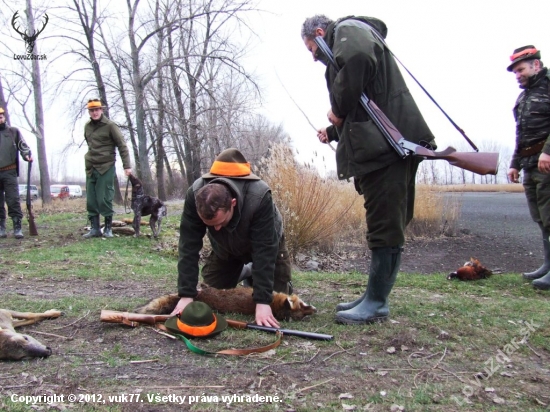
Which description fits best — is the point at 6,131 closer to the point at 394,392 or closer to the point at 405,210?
the point at 405,210

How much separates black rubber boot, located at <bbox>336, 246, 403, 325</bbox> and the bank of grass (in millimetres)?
84

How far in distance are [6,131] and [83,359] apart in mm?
6402

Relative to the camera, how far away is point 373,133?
3.04 meters

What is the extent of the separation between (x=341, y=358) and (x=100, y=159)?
6.08m

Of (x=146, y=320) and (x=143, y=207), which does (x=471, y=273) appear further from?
(x=143, y=207)

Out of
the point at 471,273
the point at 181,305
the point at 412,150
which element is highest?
the point at 412,150

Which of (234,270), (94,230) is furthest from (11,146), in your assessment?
(234,270)

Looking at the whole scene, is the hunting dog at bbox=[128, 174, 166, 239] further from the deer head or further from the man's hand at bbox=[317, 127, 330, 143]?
the deer head

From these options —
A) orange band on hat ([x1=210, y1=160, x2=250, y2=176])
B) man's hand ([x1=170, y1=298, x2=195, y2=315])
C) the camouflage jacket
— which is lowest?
man's hand ([x1=170, y1=298, x2=195, y2=315])

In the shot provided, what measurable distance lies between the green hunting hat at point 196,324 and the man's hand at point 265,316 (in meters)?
0.26

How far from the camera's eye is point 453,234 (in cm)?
1014

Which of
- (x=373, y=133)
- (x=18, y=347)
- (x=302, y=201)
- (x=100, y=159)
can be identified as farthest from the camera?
(x=100, y=159)

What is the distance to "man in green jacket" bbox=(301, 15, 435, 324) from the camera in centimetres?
301

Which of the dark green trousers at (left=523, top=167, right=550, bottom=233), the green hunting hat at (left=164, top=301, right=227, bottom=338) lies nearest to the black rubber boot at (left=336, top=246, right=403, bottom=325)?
the green hunting hat at (left=164, top=301, right=227, bottom=338)
